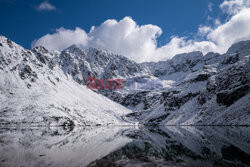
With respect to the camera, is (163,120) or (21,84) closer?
(163,120)

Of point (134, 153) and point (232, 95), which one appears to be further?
point (232, 95)

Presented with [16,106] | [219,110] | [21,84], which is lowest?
[219,110]

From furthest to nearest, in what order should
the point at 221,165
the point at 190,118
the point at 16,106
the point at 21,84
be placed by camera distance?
the point at 21,84, the point at 16,106, the point at 190,118, the point at 221,165

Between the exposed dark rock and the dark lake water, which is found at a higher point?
the exposed dark rock

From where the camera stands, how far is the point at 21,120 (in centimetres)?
13450

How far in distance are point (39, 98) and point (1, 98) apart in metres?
32.6

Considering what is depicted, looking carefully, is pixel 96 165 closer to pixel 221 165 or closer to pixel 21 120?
pixel 221 165

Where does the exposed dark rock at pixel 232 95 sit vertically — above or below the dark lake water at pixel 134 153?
above

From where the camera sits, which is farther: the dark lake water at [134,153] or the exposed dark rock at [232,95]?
the exposed dark rock at [232,95]

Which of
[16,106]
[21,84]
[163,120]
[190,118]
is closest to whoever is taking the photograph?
[190,118]

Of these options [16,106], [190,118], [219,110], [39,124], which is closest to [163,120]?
[190,118]

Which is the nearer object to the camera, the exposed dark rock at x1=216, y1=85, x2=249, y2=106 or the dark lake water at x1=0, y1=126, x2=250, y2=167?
the dark lake water at x1=0, y1=126, x2=250, y2=167

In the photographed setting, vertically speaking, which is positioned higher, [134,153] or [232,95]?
[232,95]

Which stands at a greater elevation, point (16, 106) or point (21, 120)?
point (16, 106)
